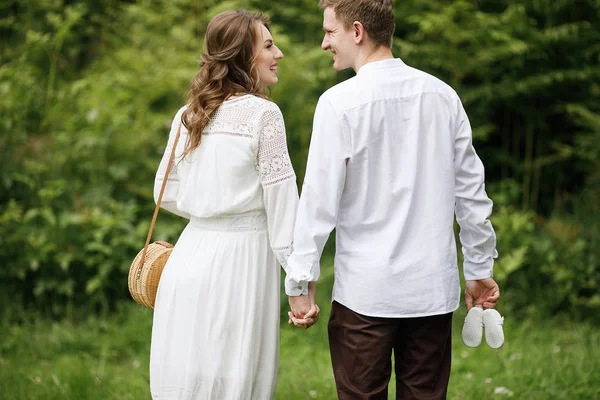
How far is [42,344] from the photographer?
5.64m

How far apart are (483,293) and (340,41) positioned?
1.15 meters

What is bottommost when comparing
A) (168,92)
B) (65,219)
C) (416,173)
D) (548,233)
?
(548,233)

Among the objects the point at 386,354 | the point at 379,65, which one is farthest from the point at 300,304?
the point at 379,65

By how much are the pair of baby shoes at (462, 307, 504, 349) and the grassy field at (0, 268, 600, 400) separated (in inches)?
54.8

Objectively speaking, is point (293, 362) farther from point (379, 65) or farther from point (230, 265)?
point (379, 65)

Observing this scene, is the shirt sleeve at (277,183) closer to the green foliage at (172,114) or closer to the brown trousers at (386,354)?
the brown trousers at (386,354)

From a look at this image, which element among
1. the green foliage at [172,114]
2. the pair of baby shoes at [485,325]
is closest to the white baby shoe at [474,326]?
the pair of baby shoes at [485,325]

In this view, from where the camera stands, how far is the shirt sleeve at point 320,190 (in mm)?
2836

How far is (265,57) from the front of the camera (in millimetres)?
3322

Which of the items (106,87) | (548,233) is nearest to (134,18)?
(106,87)

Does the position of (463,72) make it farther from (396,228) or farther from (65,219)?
(396,228)

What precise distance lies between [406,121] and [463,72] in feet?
14.9

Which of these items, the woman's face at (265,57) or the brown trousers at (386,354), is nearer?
the brown trousers at (386,354)

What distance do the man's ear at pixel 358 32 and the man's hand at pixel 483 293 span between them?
106 centimetres
